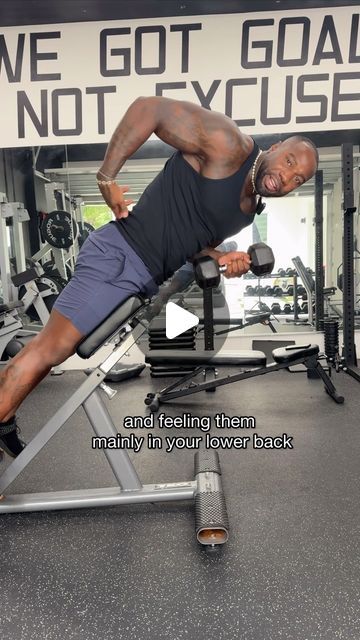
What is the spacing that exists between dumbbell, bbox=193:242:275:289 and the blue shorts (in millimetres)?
263

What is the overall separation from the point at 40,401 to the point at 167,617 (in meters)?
2.17

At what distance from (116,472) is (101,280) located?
2.31ft

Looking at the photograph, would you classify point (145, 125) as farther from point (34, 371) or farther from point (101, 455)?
point (101, 455)

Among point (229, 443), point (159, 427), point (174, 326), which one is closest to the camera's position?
point (174, 326)

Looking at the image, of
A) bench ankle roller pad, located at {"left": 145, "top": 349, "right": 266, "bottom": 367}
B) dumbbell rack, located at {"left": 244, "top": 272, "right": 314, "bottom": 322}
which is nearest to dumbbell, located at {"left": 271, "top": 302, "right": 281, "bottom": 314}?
dumbbell rack, located at {"left": 244, "top": 272, "right": 314, "bottom": 322}

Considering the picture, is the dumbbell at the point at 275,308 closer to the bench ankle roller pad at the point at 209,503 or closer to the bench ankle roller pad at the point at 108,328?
the bench ankle roller pad at the point at 209,503

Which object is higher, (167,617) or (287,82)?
(287,82)

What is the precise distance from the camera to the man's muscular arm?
1581mm

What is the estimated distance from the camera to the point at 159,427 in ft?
8.82

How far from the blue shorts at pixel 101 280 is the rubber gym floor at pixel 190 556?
28.5 inches

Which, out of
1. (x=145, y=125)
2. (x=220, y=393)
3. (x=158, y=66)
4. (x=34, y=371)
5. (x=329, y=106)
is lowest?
(x=220, y=393)

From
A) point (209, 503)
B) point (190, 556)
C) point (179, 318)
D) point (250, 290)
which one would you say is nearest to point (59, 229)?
point (250, 290)

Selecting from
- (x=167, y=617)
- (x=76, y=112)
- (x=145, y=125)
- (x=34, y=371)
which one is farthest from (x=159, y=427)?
(x=76, y=112)

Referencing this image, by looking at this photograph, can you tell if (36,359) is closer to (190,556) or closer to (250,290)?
(190,556)
